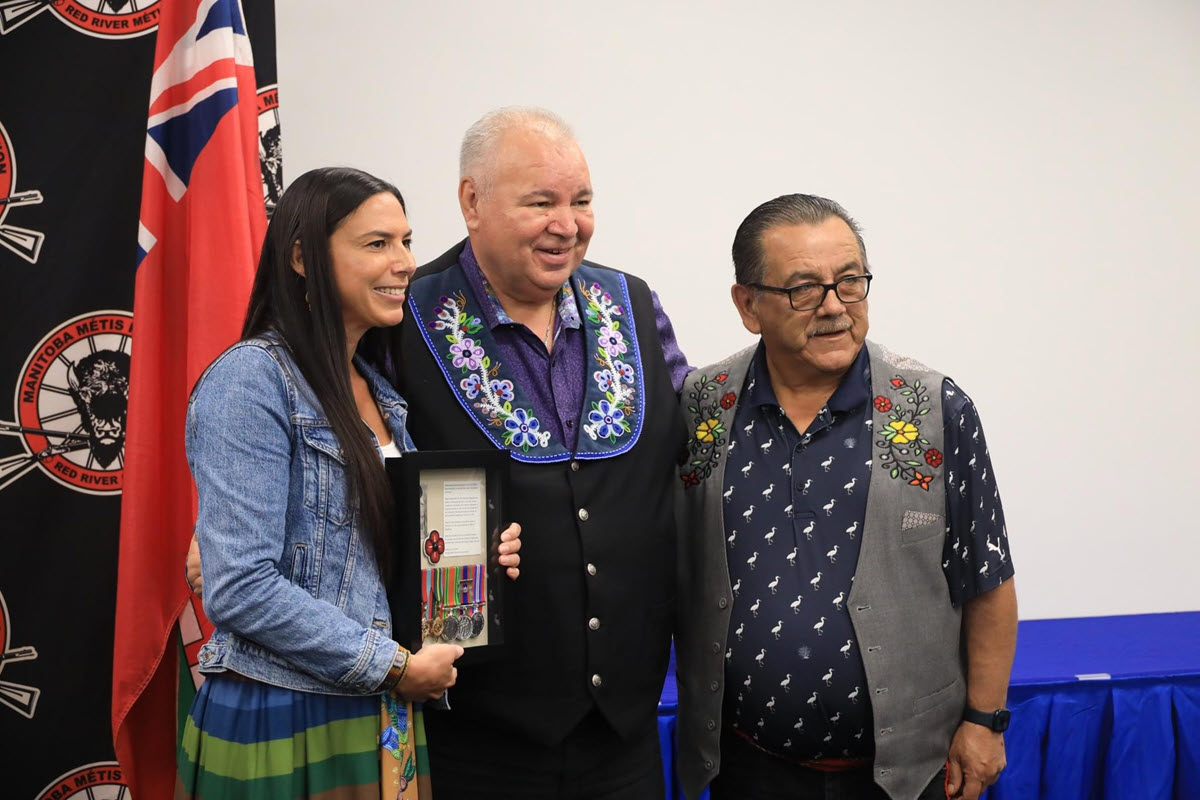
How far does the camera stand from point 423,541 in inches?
60.7

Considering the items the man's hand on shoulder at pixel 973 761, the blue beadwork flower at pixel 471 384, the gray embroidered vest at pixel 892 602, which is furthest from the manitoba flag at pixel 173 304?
the man's hand on shoulder at pixel 973 761

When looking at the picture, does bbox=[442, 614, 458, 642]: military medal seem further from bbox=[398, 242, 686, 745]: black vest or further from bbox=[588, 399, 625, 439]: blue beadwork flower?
bbox=[588, 399, 625, 439]: blue beadwork flower

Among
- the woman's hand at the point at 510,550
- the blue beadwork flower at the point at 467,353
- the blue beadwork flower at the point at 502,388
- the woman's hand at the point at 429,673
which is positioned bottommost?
the woman's hand at the point at 429,673

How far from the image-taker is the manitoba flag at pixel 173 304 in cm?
230

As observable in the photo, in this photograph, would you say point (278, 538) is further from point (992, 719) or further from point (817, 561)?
point (992, 719)

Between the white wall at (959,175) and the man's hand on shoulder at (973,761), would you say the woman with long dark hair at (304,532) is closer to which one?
the man's hand on shoulder at (973,761)

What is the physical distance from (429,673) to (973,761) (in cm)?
103

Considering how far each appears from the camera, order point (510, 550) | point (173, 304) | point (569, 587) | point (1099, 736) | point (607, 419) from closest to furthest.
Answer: point (510, 550), point (569, 587), point (607, 419), point (173, 304), point (1099, 736)

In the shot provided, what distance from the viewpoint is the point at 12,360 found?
7.89 ft

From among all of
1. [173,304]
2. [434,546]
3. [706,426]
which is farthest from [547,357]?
[173,304]

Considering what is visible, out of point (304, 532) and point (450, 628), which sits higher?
point (304, 532)

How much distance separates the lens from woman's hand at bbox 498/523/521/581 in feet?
5.38

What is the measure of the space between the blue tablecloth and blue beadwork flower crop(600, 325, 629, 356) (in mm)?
1038

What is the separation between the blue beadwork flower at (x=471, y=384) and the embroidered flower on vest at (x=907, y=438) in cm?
74
